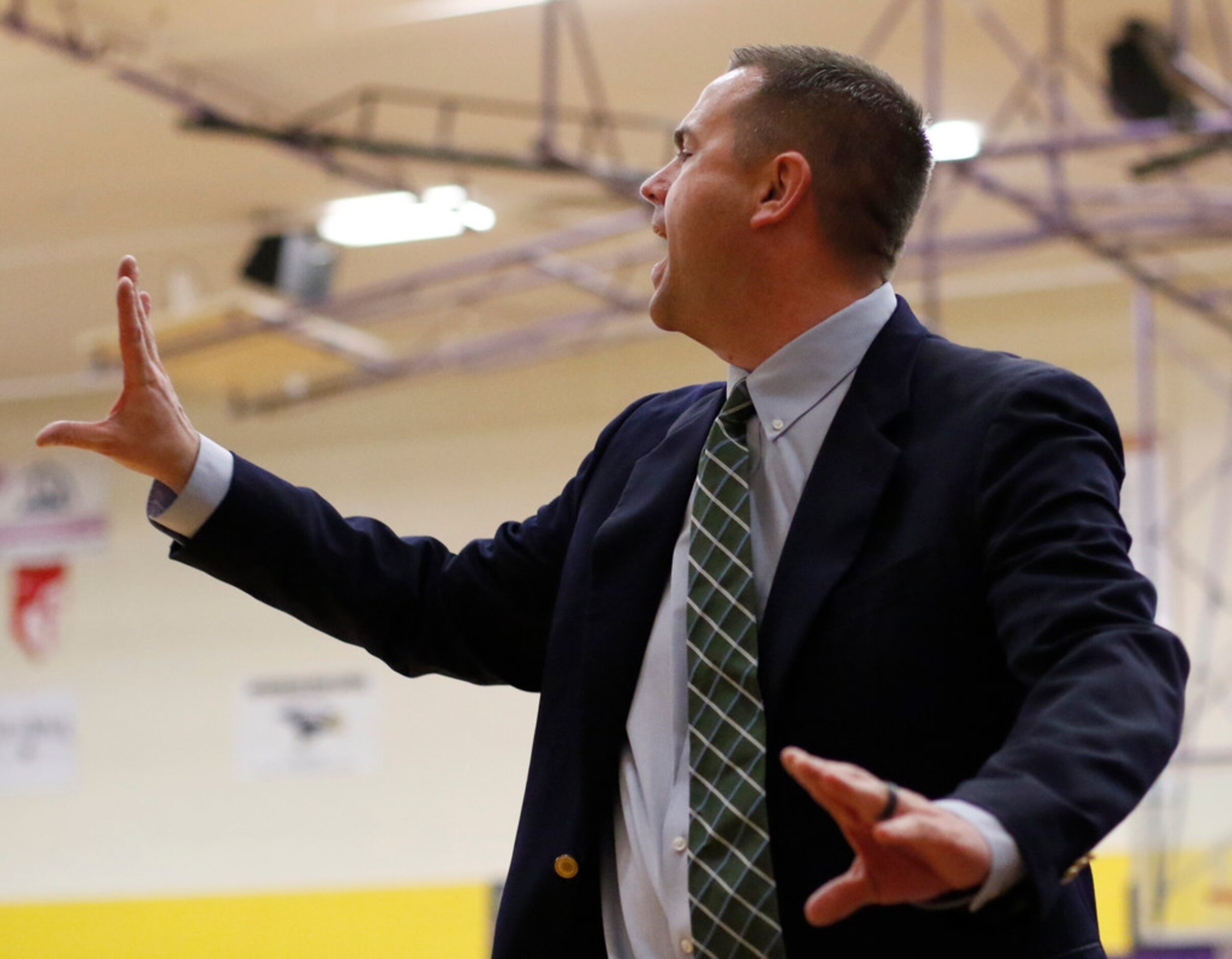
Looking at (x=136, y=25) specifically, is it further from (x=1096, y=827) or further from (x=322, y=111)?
(x=1096, y=827)

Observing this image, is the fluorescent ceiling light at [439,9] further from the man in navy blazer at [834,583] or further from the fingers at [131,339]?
the fingers at [131,339]

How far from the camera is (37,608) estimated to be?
13.3 metres

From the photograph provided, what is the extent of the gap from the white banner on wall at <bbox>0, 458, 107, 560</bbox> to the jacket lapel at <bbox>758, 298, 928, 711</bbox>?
40.3 feet

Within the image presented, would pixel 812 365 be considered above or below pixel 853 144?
below

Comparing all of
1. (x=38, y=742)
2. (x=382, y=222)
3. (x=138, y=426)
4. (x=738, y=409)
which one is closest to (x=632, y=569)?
(x=738, y=409)

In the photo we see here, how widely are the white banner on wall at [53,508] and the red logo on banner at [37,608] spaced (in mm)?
153

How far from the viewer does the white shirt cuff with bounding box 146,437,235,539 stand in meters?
1.79

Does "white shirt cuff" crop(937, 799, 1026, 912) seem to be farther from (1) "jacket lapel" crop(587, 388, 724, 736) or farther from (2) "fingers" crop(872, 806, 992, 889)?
(1) "jacket lapel" crop(587, 388, 724, 736)

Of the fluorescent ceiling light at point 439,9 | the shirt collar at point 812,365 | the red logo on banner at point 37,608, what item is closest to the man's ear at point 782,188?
the shirt collar at point 812,365

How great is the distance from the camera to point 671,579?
65.7 inches

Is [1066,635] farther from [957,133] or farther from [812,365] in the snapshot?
[957,133]

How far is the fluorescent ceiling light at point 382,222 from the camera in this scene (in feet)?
32.4

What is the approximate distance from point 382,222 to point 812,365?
28.9 feet

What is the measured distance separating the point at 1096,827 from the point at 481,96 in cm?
795
